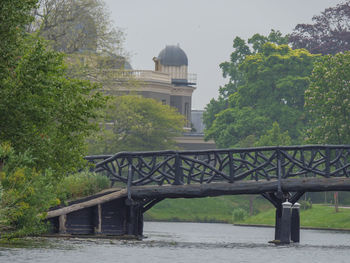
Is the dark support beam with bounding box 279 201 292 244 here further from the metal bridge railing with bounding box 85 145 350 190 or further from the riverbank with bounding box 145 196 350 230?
the riverbank with bounding box 145 196 350 230

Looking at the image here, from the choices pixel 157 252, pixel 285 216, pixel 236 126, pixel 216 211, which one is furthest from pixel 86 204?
pixel 236 126

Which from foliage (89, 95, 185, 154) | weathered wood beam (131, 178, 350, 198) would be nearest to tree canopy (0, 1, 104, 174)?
weathered wood beam (131, 178, 350, 198)

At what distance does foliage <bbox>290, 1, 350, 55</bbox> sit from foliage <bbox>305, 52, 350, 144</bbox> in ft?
102

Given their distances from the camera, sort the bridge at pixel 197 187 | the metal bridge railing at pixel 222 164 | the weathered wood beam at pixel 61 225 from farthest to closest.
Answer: the bridge at pixel 197 187
the metal bridge railing at pixel 222 164
the weathered wood beam at pixel 61 225

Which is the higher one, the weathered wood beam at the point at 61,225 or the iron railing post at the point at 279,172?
the iron railing post at the point at 279,172

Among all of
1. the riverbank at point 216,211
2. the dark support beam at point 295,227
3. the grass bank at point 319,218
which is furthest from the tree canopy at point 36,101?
the riverbank at point 216,211

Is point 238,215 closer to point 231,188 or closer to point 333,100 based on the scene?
point 333,100

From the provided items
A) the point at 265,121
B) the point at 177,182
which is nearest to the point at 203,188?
the point at 177,182

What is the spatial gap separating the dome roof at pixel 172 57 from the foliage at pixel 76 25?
2203 inches

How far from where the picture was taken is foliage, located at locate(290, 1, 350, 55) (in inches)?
3583

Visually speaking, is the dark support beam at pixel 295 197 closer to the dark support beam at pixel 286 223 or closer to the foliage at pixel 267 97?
the dark support beam at pixel 286 223

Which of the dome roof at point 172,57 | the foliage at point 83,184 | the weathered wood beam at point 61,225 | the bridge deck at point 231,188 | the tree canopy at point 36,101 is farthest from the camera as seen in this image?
the dome roof at point 172,57

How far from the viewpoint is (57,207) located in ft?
121

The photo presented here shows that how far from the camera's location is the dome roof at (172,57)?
111312mm
